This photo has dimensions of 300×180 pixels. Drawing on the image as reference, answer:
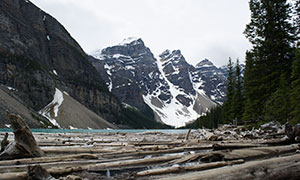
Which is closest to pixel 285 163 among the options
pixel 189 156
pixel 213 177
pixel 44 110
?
pixel 213 177

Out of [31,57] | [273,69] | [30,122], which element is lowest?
[30,122]

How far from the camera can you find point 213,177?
3525 millimetres

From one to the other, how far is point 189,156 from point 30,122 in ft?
356

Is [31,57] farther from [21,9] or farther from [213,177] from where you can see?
[213,177]

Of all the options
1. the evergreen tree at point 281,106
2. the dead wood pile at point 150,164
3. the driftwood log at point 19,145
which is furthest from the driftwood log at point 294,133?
the evergreen tree at point 281,106

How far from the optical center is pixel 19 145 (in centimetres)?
755

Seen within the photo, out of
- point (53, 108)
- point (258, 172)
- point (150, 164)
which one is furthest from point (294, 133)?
point (53, 108)

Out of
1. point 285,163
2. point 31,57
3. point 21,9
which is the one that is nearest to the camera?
point 285,163

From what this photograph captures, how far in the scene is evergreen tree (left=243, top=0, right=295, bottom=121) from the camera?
27.2 meters

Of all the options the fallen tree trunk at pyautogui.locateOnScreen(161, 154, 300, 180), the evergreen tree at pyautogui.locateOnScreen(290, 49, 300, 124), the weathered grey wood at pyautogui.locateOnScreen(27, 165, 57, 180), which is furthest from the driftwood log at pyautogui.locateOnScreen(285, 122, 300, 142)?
the weathered grey wood at pyautogui.locateOnScreen(27, 165, 57, 180)

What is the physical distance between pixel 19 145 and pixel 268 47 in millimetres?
30111

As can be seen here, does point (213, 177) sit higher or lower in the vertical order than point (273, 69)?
lower

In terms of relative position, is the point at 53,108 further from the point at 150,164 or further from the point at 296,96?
the point at 150,164

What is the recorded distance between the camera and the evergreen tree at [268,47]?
27.2 metres
